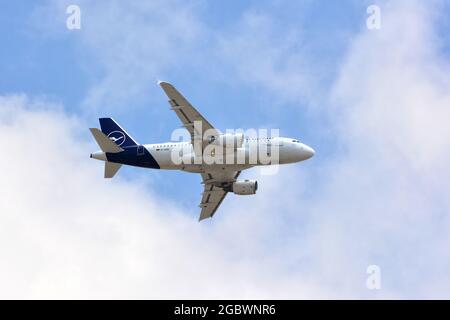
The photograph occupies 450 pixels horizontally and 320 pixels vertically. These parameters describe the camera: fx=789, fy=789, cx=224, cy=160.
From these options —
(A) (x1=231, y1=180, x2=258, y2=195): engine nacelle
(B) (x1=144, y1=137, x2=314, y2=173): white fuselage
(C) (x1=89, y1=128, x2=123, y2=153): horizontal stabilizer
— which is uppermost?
(C) (x1=89, y1=128, x2=123, y2=153): horizontal stabilizer

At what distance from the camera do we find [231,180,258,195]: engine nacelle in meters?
80.4

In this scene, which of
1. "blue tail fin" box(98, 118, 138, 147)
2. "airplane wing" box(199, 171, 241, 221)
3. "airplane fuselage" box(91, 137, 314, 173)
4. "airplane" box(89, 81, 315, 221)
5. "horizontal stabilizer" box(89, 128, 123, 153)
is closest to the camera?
Answer: "airplane" box(89, 81, 315, 221)

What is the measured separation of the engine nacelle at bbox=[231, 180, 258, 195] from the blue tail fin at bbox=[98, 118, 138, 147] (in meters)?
11.2

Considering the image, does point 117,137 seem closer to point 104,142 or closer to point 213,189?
point 104,142

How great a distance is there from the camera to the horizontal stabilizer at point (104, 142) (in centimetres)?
7553

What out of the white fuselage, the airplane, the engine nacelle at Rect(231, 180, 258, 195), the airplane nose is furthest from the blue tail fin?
the airplane nose

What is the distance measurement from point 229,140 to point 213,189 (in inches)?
464

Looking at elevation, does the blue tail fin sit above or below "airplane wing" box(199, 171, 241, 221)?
above

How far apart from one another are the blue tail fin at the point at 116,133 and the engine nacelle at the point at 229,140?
9.06 metres

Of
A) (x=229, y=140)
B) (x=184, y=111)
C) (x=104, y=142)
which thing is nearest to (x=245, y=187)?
(x=229, y=140)

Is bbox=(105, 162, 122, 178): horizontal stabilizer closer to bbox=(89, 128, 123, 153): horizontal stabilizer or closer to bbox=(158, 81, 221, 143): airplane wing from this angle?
bbox=(89, 128, 123, 153): horizontal stabilizer

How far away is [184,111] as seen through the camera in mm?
71062

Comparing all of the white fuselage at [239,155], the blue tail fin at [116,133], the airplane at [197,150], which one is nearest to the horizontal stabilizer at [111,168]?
the airplane at [197,150]

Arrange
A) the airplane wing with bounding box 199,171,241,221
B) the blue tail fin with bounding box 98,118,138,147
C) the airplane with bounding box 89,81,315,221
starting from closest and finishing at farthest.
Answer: the airplane with bounding box 89,81,315,221 → the blue tail fin with bounding box 98,118,138,147 → the airplane wing with bounding box 199,171,241,221
